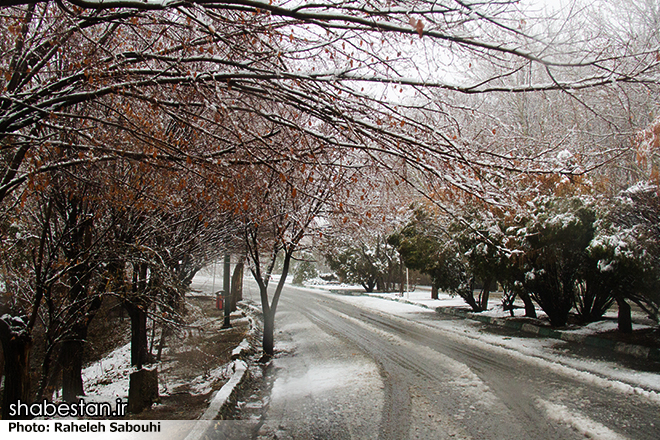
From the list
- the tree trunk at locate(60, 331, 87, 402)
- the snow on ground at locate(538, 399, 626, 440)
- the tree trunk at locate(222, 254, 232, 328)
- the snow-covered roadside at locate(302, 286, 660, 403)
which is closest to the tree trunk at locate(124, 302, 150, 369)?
the tree trunk at locate(60, 331, 87, 402)

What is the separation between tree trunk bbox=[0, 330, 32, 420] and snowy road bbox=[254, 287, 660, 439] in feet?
9.49

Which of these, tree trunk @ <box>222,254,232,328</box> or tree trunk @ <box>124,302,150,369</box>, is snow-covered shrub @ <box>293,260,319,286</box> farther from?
tree trunk @ <box>124,302,150,369</box>

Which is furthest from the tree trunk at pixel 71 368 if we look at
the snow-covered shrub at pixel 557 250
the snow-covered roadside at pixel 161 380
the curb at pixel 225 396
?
the snow-covered shrub at pixel 557 250

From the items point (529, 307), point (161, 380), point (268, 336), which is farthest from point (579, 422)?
point (529, 307)

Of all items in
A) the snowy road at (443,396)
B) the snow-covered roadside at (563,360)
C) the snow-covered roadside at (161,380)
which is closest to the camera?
the snowy road at (443,396)

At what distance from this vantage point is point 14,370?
4.82 metres

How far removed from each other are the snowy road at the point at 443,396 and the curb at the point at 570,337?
2.19m

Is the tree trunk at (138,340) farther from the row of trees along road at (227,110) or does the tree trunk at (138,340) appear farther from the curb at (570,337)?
the curb at (570,337)

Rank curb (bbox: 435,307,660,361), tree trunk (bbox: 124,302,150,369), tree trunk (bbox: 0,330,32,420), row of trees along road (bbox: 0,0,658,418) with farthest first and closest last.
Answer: curb (bbox: 435,307,660,361) → tree trunk (bbox: 124,302,150,369) → tree trunk (bbox: 0,330,32,420) → row of trees along road (bbox: 0,0,658,418)

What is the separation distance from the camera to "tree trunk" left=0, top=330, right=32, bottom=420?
477 cm

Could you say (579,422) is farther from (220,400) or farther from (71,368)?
(71,368)

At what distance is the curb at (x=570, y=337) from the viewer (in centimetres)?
877

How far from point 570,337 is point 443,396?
690 centimetres

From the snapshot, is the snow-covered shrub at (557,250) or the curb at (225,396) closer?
the curb at (225,396)
